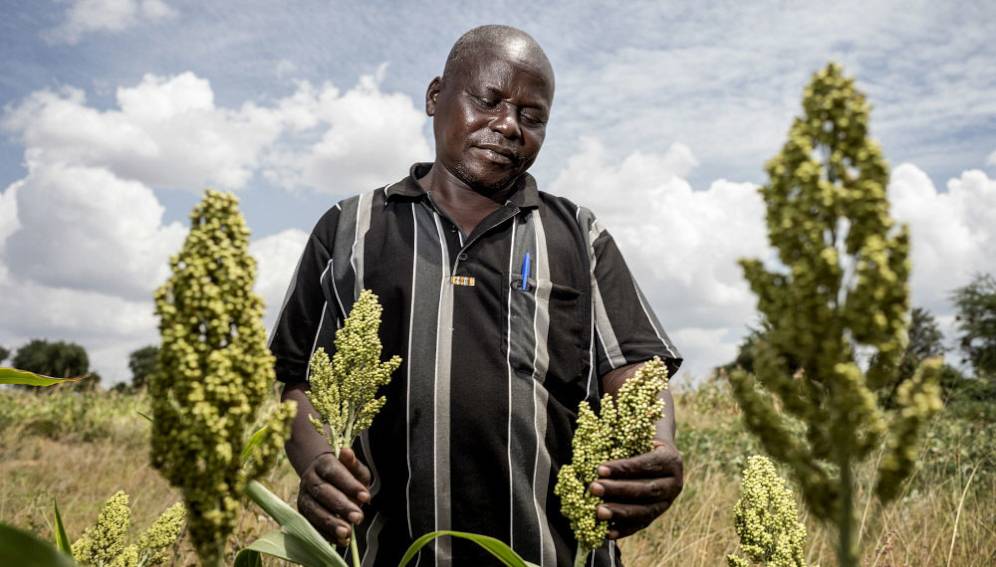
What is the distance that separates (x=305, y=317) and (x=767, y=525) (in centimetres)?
189

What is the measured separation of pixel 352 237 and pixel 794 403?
2358 millimetres

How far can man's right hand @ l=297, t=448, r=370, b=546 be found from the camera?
91.7 inches

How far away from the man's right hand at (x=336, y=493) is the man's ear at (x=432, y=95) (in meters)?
2.02

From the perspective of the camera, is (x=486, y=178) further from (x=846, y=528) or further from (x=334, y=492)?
(x=846, y=528)

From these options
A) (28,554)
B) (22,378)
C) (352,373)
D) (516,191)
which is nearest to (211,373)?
(28,554)

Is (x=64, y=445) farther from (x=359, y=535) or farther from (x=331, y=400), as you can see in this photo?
(x=331, y=400)

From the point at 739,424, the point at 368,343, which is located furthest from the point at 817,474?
the point at 739,424

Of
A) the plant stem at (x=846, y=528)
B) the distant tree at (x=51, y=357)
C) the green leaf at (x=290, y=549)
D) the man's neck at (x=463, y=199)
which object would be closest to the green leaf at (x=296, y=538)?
the green leaf at (x=290, y=549)

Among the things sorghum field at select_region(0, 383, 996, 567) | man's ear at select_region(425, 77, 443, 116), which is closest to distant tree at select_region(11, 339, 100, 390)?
sorghum field at select_region(0, 383, 996, 567)

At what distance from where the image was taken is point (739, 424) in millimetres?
10961

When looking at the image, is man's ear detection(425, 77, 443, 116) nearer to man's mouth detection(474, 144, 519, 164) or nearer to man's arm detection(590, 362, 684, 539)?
man's mouth detection(474, 144, 519, 164)

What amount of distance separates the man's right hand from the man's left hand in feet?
2.46

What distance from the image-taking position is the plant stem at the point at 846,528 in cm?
114

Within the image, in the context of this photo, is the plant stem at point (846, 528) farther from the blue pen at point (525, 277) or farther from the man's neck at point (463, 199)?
the man's neck at point (463, 199)
